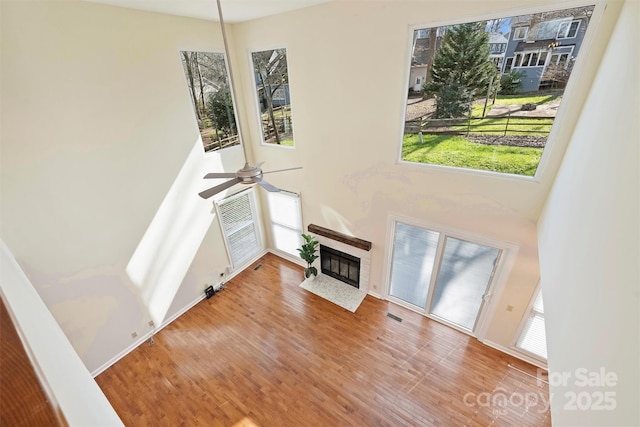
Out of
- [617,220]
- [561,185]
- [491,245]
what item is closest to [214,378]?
[491,245]

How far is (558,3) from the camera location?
9.34 ft

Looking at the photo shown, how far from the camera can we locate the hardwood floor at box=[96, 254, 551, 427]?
389 centimetres

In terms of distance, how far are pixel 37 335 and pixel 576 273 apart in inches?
118

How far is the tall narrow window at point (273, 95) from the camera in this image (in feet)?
16.7

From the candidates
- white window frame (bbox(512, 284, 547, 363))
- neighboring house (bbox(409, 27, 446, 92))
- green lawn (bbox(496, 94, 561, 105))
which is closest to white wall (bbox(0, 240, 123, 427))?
neighboring house (bbox(409, 27, 446, 92))

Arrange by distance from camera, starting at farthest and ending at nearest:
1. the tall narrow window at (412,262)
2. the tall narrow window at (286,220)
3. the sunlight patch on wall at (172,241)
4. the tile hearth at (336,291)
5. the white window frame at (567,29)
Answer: the tall narrow window at (286,220)
the tile hearth at (336,291)
the tall narrow window at (412,262)
the sunlight patch on wall at (172,241)
the white window frame at (567,29)

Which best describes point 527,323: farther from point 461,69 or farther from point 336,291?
point 461,69

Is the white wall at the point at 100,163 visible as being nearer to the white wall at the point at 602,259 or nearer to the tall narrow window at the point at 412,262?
the tall narrow window at the point at 412,262

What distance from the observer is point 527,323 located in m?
4.25

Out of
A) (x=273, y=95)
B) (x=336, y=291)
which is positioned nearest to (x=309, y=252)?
(x=336, y=291)

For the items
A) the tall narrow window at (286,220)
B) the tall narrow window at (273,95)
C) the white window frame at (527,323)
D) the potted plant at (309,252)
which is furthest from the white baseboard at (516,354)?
the tall narrow window at (273,95)

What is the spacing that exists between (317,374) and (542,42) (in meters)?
5.46

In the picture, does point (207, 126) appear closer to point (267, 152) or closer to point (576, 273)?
point (267, 152)

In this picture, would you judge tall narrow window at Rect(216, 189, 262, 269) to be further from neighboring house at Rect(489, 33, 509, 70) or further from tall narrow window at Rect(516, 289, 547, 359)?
tall narrow window at Rect(516, 289, 547, 359)
